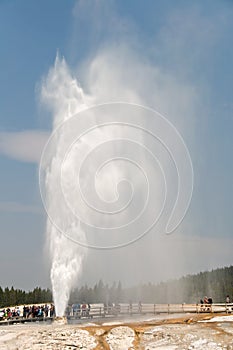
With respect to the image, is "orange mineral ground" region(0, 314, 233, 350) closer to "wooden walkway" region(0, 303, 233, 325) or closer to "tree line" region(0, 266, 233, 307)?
"wooden walkway" region(0, 303, 233, 325)

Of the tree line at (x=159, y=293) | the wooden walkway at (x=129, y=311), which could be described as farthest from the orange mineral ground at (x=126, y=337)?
the tree line at (x=159, y=293)

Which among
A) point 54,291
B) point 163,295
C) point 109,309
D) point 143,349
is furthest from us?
point 163,295

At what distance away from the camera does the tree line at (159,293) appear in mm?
104438

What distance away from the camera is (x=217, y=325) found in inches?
1037

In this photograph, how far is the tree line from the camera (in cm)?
10444

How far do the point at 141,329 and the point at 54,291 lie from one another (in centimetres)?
1379

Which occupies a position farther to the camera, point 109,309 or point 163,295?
point 163,295

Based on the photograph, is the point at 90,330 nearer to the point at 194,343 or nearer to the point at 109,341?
the point at 109,341

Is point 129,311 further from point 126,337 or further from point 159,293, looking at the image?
point 159,293

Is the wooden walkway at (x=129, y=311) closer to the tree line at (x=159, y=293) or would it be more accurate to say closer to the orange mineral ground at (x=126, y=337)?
the orange mineral ground at (x=126, y=337)

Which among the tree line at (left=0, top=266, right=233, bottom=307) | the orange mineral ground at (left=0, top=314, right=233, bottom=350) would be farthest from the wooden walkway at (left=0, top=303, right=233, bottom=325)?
the tree line at (left=0, top=266, right=233, bottom=307)

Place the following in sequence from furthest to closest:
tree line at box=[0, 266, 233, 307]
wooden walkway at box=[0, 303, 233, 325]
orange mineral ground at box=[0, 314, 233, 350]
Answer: tree line at box=[0, 266, 233, 307] < wooden walkway at box=[0, 303, 233, 325] < orange mineral ground at box=[0, 314, 233, 350]

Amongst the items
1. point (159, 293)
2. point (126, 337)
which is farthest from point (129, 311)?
point (159, 293)

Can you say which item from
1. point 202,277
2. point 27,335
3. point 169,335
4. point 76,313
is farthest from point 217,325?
point 202,277
